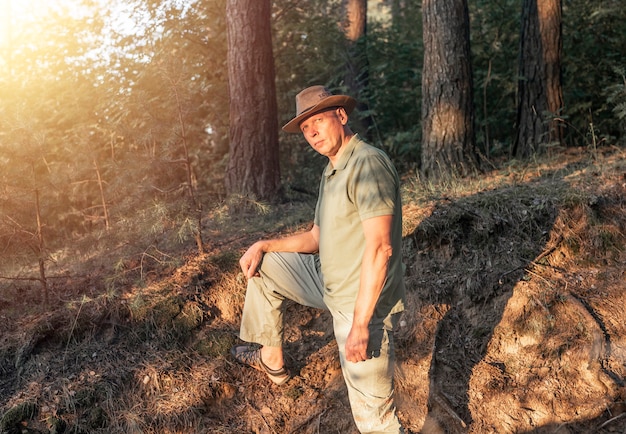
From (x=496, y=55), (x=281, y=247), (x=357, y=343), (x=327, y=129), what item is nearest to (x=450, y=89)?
(x=496, y=55)

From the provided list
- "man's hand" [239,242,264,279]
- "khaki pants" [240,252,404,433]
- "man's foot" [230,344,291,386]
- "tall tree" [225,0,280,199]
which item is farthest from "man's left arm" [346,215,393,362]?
"tall tree" [225,0,280,199]

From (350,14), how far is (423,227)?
8540mm

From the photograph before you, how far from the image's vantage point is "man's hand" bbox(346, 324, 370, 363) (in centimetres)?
271

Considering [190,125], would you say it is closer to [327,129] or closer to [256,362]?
[256,362]

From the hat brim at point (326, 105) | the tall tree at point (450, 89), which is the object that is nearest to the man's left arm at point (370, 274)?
the hat brim at point (326, 105)

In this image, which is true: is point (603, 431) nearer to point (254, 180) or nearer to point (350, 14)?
point (254, 180)

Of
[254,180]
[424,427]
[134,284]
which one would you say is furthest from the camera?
[254,180]

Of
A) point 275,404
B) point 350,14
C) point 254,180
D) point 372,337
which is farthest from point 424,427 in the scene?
point 350,14

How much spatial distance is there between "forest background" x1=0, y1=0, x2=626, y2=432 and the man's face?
200cm

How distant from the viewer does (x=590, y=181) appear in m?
5.42

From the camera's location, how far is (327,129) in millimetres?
2936

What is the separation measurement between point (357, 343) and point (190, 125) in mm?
7216

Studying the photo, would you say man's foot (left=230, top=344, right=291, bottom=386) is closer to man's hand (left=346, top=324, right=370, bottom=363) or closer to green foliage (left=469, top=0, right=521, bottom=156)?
man's hand (left=346, top=324, right=370, bottom=363)

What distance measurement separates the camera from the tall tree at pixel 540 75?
25.9ft
